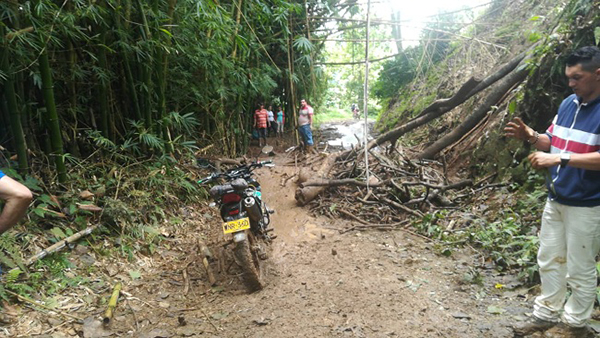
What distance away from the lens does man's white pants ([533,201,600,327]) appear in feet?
6.55

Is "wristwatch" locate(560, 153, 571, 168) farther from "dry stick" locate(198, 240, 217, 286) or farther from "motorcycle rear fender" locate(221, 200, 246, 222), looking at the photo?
"dry stick" locate(198, 240, 217, 286)

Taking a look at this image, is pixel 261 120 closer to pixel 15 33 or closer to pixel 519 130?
pixel 15 33

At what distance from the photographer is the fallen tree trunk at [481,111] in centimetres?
588

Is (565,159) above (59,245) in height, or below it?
above

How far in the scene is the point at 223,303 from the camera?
3037mm

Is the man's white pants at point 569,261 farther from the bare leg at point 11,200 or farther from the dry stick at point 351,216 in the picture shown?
the bare leg at point 11,200

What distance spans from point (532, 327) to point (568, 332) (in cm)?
19

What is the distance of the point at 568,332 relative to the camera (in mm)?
2143

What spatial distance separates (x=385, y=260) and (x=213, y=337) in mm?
1888

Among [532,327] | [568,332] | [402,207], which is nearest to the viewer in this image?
[568,332]

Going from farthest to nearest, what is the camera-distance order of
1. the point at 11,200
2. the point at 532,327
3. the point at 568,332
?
the point at 532,327 < the point at 568,332 < the point at 11,200

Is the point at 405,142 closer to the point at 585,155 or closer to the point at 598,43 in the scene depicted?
the point at 598,43

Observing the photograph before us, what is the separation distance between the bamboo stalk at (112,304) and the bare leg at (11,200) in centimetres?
121

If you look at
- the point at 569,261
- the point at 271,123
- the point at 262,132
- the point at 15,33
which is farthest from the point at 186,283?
the point at 271,123
